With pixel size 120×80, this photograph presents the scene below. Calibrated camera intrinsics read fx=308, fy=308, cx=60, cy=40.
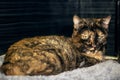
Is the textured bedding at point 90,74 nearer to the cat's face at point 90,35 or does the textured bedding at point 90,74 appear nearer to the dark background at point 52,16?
the cat's face at point 90,35

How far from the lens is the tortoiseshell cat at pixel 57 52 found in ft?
4.82

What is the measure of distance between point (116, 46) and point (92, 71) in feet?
2.18

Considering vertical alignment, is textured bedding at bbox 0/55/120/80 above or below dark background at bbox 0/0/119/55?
below

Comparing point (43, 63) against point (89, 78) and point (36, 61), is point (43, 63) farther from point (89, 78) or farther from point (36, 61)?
point (89, 78)

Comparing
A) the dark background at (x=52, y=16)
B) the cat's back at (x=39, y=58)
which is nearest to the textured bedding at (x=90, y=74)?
the cat's back at (x=39, y=58)

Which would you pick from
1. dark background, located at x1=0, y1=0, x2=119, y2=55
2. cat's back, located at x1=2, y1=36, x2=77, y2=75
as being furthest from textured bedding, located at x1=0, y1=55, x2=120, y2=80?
dark background, located at x1=0, y1=0, x2=119, y2=55

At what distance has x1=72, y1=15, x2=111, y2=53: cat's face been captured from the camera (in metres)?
1.72

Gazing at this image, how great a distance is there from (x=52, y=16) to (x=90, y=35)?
21.1 inches

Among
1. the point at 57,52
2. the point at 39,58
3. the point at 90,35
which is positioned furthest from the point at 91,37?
the point at 39,58

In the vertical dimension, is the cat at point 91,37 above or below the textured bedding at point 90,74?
above

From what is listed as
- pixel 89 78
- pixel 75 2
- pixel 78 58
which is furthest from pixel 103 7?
pixel 89 78

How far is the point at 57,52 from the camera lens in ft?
5.12

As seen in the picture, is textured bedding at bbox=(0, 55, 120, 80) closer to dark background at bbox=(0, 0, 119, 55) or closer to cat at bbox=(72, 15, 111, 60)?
cat at bbox=(72, 15, 111, 60)

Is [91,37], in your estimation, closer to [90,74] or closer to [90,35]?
[90,35]
